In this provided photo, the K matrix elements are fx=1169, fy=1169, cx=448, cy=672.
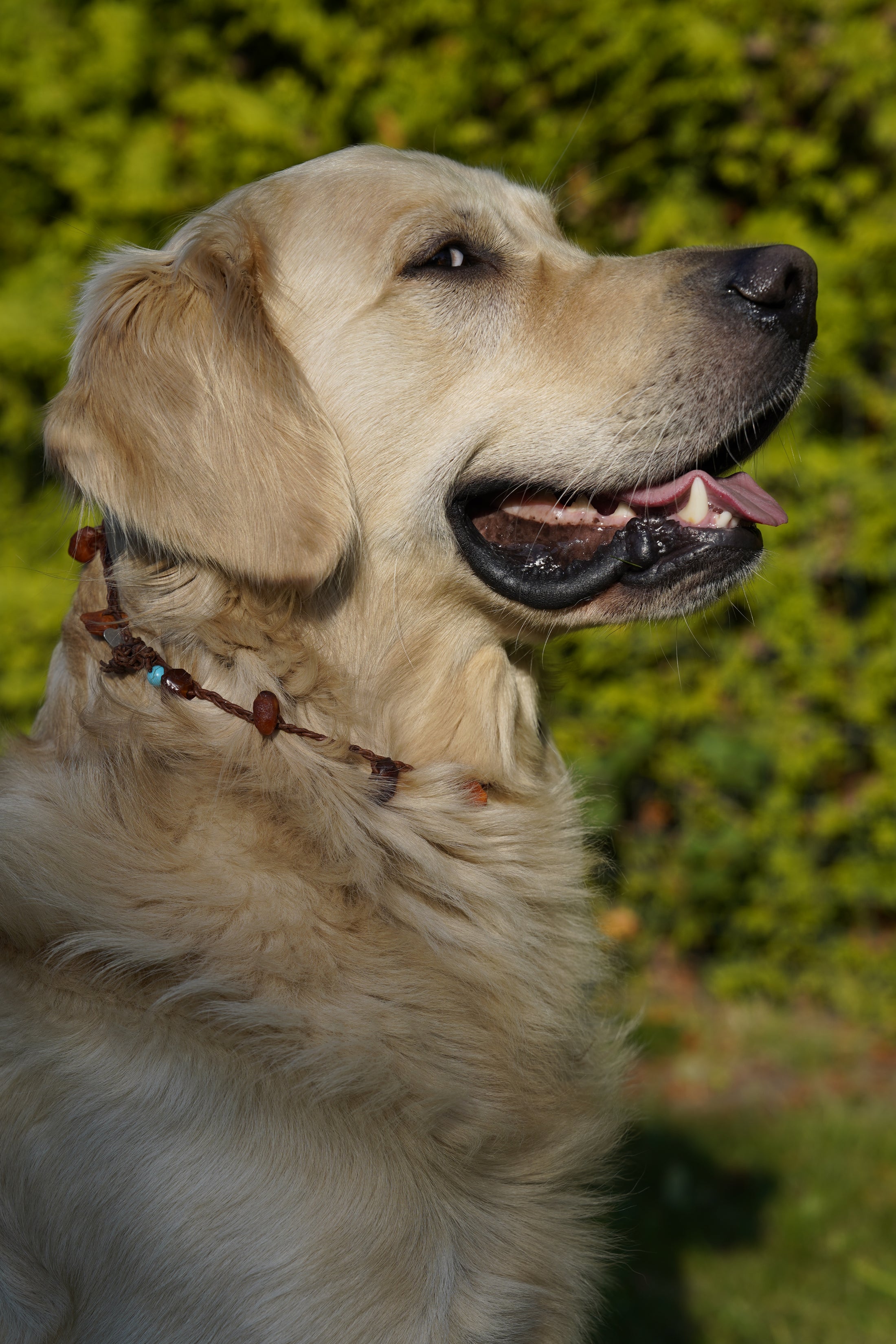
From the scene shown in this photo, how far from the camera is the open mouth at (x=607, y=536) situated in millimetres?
2396

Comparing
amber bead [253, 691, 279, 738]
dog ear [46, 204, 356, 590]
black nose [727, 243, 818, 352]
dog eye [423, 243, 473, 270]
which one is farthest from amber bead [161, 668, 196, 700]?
black nose [727, 243, 818, 352]

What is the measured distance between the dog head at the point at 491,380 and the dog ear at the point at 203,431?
0.03ft

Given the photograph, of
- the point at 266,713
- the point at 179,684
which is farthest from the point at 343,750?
the point at 179,684

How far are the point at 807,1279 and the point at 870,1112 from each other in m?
1.13

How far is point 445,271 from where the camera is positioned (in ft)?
8.33

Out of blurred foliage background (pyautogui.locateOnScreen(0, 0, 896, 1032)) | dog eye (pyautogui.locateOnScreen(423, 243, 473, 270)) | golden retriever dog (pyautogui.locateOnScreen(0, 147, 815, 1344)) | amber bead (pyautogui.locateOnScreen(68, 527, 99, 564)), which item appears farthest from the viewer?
blurred foliage background (pyautogui.locateOnScreen(0, 0, 896, 1032))

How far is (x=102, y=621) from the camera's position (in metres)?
2.23

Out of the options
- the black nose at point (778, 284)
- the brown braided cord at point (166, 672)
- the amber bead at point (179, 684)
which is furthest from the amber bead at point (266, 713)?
the black nose at point (778, 284)

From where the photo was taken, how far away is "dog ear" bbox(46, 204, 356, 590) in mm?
2117

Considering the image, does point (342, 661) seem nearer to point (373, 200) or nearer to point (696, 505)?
point (696, 505)

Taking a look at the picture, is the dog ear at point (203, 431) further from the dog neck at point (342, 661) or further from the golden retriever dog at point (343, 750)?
the dog neck at point (342, 661)

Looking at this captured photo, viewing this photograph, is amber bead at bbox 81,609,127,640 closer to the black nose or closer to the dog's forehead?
the dog's forehead

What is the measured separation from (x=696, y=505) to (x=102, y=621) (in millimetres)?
1240

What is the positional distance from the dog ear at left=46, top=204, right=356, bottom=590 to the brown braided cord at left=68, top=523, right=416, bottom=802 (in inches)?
8.0
